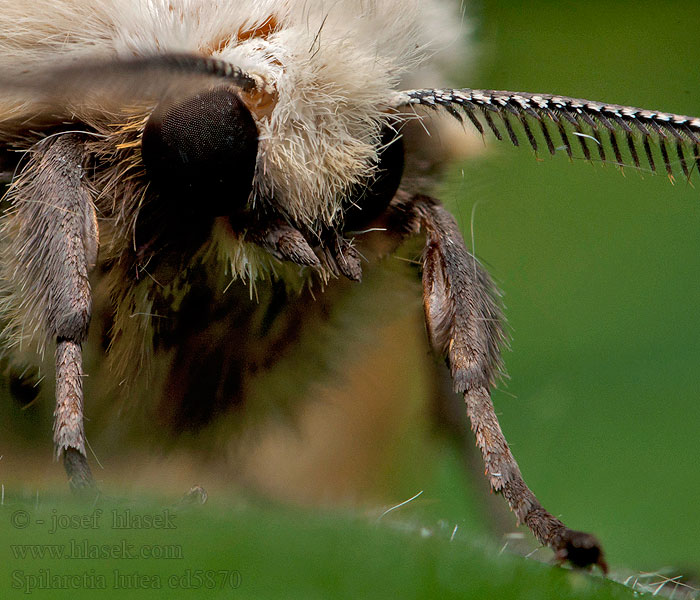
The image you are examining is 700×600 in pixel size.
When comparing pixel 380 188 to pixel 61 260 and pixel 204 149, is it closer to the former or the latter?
pixel 204 149

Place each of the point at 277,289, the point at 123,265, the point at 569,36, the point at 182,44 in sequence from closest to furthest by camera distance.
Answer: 1. the point at 182,44
2. the point at 123,265
3. the point at 277,289
4. the point at 569,36

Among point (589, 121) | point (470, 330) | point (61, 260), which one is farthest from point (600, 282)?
point (61, 260)

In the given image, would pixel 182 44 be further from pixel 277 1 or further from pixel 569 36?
pixel 569 36

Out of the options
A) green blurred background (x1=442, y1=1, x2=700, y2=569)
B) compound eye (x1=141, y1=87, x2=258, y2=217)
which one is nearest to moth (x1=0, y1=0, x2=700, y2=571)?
compound eye (x1=141, y1=87, x2=258, y2=217)

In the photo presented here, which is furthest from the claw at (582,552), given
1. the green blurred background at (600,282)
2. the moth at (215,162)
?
the green blurred background at (600,282)

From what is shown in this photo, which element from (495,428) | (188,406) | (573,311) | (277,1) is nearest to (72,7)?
(277,1)

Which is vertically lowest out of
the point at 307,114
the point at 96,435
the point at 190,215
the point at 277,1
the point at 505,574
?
the point at 96,435
